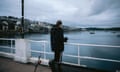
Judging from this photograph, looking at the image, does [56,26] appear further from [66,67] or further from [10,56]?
[10,56]

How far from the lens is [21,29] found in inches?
252

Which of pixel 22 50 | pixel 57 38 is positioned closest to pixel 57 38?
pixel 57 38

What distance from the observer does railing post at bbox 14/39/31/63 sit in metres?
5.93

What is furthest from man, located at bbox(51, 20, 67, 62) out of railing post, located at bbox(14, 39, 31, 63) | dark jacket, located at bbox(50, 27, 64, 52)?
railing post, located at bbox(14, 39, 31, 63)

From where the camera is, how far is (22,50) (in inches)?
236

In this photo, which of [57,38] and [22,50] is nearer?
[57,38]

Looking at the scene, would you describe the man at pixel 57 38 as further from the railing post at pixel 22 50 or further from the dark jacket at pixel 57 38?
the railing post at pixel 22 50

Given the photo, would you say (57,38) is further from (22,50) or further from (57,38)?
(22,50)

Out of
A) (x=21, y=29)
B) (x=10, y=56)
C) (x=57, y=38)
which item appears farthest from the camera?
(x=10, y=56)

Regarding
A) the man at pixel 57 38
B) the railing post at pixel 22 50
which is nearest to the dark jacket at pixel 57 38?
the man at pixel 57 38

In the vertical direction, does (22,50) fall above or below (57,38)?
below

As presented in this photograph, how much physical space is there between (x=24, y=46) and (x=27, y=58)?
54 centimetres

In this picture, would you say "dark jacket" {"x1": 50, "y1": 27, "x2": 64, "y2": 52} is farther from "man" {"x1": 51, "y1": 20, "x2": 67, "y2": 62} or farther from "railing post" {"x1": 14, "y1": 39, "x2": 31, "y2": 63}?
"railing post" {"x1": 14, "y1": 39, "x2": 31, "y2": 63}

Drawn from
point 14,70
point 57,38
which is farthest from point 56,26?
point 14,70
